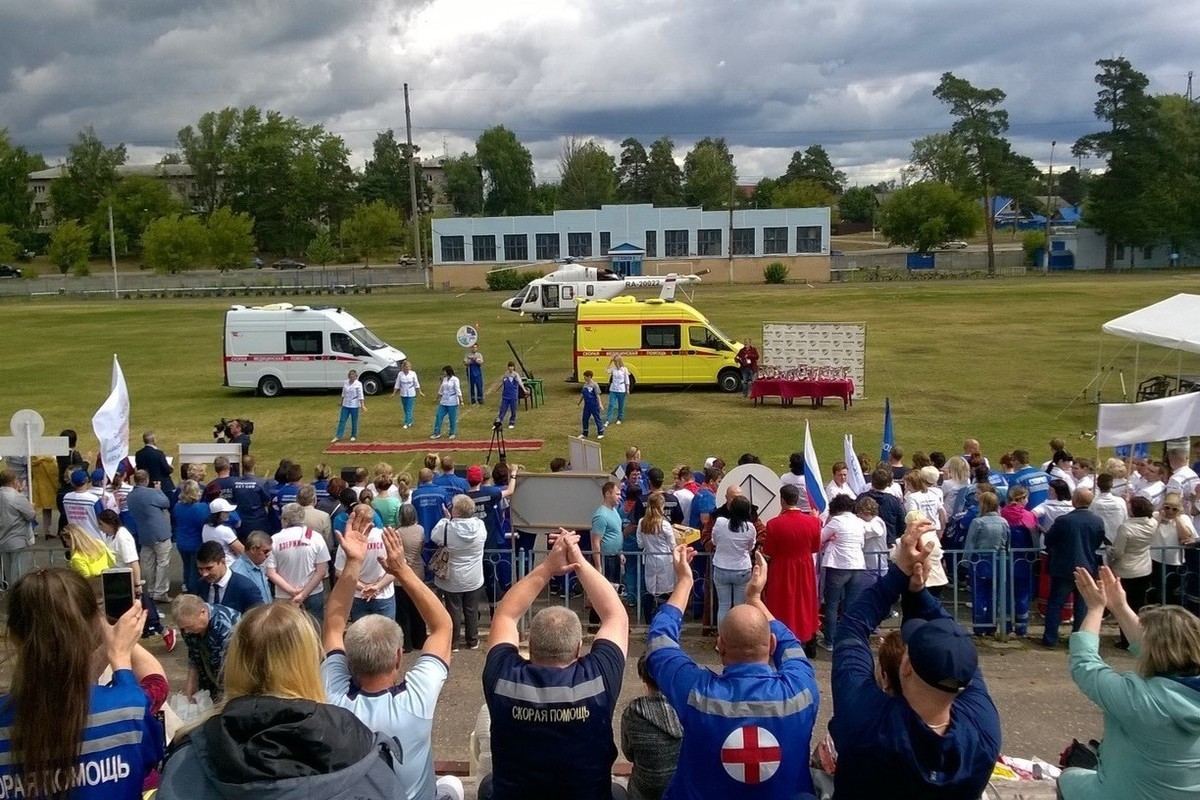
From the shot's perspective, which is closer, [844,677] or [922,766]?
[922,766]

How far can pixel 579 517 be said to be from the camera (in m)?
9.56

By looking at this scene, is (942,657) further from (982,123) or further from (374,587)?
(982,123)

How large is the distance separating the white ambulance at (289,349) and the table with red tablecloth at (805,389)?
1039cm

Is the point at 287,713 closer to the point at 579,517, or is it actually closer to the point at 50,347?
the point at 579,517

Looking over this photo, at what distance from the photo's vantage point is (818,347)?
23.4 meters

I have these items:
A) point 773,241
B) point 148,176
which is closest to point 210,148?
point 148,176

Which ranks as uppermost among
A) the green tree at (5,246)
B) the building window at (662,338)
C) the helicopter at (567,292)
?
the green tree at (5,246)

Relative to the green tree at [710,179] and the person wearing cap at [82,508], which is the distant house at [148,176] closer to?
the green tree at [710,179]

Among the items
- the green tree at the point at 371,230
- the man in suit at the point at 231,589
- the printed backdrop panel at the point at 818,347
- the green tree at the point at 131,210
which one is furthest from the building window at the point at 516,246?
the man in suit at the point at 231,589

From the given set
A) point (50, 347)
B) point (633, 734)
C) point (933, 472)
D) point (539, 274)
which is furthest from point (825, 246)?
point (633, 734)

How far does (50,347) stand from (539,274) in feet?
121

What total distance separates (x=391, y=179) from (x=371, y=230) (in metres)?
34.6

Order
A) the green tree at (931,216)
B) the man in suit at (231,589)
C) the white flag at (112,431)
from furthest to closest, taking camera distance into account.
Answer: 1. the green tree at (931,216)
2. the white flag at (112,431)
3. the man in suit at (231,589)

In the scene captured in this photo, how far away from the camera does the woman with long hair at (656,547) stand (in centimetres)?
894
